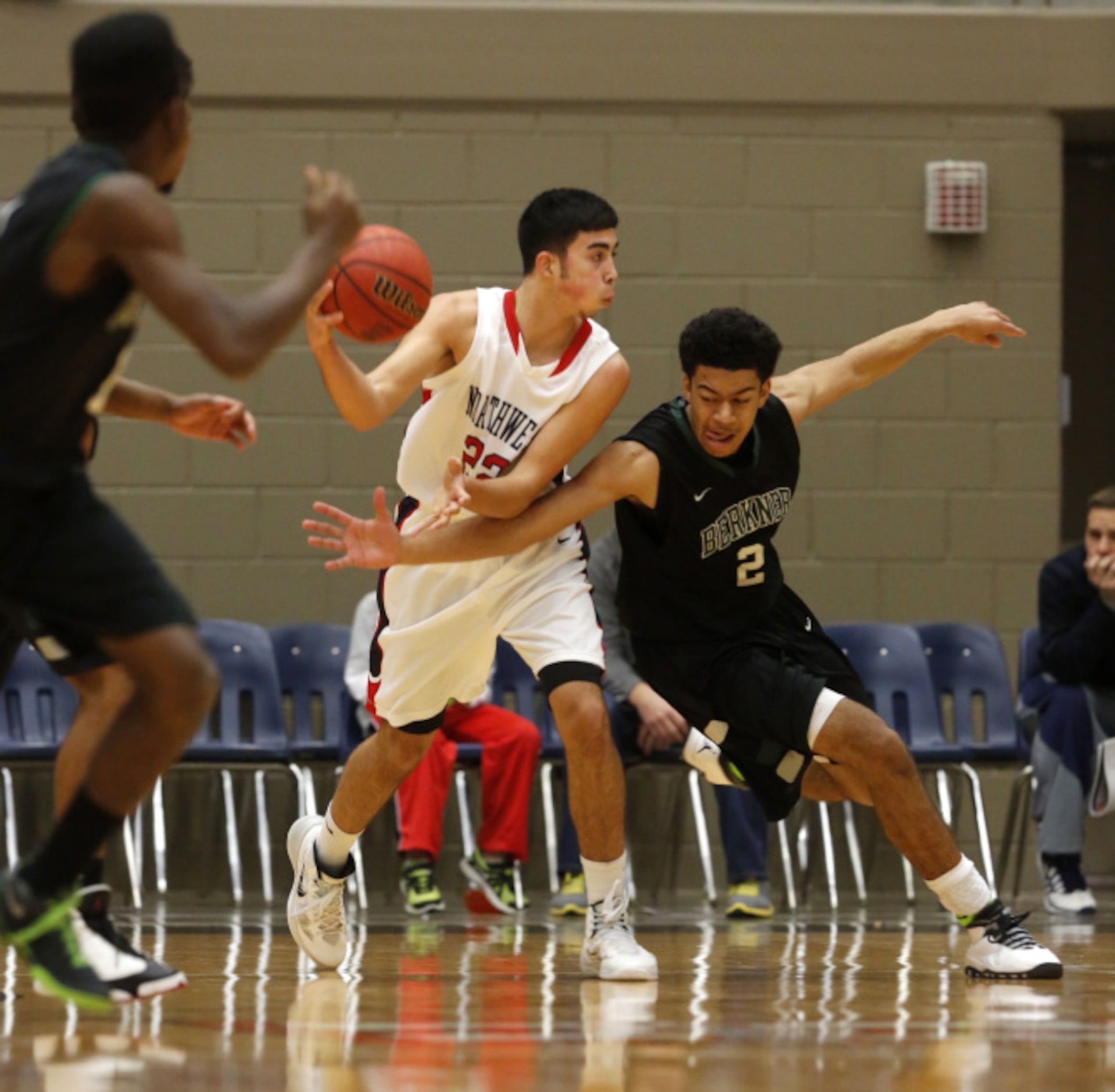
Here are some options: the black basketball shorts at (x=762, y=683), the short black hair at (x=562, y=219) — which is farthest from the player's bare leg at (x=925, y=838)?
the short black hair at (x=562, y=219)

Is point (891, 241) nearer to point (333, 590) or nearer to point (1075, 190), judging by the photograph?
point (1075, 190)

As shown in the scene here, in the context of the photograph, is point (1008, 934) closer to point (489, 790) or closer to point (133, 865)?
point (489, 790)

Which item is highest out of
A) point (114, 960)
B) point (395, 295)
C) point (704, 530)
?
point (395, 295)

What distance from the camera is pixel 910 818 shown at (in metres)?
3.89

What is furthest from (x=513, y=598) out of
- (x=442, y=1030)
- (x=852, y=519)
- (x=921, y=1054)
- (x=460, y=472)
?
(x=852, y=519)

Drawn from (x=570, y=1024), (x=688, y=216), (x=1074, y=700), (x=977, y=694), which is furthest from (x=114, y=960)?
(x=688, y=216)

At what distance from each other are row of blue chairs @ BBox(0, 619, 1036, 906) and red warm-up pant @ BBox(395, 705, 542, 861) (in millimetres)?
112

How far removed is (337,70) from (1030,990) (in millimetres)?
5144

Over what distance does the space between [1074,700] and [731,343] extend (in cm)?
309

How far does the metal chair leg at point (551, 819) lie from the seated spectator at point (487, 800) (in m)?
0.30

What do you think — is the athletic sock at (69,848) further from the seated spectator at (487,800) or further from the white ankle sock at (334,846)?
the seated spectator at (487,800)

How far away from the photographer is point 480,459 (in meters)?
4.24

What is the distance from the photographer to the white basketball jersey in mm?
4195

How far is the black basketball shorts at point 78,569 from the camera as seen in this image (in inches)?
106
